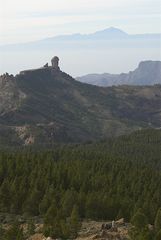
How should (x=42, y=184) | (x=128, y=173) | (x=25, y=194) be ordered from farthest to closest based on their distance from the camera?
(x=128, y=173)
(x=42, y=184)
(x=25, y=194)

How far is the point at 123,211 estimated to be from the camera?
103625 mm

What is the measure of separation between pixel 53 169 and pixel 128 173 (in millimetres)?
37240

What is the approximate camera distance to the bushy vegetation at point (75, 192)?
80.1m

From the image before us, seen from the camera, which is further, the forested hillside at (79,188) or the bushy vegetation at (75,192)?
the forested hillside at (79,188)

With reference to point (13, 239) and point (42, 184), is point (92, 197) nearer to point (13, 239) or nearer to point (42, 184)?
point (42, 184)

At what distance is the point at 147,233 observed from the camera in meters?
57.2

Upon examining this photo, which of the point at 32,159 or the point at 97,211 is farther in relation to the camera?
the point at 32,159

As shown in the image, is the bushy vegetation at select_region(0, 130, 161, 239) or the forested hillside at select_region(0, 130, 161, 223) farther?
the forested hillside at select_region(0, 130, 161, 223)

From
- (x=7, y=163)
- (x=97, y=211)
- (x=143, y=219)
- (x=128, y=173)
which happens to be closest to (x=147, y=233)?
(x=143, y=219)

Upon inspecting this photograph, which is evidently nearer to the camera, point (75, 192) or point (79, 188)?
point (75, 192)

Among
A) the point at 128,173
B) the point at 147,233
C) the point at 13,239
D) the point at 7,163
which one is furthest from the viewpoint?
the point at 128,173

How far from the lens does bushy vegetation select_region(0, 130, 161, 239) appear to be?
263ft

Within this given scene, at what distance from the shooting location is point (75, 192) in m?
114

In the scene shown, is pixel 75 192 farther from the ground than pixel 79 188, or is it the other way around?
pixel 75 192
